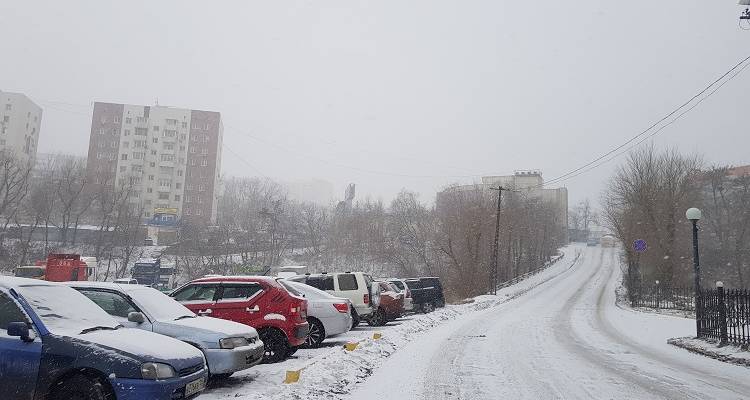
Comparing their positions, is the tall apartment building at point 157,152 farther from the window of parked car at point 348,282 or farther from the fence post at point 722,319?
the fence post at point 722,319

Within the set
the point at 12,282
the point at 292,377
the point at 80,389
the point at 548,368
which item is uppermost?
the point at 12,282

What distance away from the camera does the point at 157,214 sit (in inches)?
2980

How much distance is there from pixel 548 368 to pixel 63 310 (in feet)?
26.9

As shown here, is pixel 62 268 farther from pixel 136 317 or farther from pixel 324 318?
pixel 136 317

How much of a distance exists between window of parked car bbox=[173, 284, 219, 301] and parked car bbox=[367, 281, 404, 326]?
8109 mm

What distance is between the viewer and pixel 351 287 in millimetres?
16531

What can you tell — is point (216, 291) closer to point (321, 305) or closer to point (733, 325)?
point (321, 305)

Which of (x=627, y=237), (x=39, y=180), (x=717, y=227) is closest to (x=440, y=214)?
(x=627, y=237)

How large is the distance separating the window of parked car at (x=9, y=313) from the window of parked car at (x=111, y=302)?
84.2 inches

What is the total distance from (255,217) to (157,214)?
14709 mm

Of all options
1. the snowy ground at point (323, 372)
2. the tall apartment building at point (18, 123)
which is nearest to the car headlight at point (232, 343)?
the snowy ground at point (323, 372)

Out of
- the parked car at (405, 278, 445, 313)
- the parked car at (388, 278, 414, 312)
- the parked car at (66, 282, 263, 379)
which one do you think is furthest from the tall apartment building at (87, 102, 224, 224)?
the parked car at (66, 282, 263, 379)

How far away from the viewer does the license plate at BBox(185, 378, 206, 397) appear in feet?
18.0

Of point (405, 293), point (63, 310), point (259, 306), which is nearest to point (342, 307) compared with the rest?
point (259, 306)
